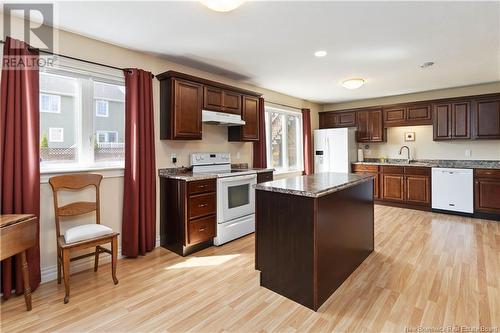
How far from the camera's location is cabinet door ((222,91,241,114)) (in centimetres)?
389

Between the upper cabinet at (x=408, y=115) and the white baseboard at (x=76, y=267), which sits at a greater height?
the upper cabinet at (x=408, y=115)

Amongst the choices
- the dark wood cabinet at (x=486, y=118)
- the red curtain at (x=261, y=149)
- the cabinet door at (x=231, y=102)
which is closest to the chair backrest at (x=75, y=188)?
the cabinet door at (x=231, y=102)

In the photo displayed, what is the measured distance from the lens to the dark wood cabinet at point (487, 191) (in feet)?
14.5

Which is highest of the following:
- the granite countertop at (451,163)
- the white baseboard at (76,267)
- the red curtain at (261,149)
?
the red curtain at (261,149)

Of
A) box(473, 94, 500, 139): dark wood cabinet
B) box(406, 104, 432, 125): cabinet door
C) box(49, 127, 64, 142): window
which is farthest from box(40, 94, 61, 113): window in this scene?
box(473, 94, 500, 139): dark wood cabinet

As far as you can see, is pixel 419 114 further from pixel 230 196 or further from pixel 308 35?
pixel 230 196

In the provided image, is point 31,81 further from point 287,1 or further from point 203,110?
point 287,1

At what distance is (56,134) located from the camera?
8.94ft

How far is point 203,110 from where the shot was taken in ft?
11.8

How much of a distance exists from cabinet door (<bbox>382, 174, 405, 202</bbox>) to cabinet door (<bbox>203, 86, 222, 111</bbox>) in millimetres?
3997

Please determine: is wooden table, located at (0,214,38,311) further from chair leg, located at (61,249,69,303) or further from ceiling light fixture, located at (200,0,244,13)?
ceiling light fixture, located at (200,0,244,13)

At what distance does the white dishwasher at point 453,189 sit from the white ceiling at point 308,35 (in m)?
1.71

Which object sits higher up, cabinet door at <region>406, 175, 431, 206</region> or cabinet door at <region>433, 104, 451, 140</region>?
cabinet door at <region>433, 104, 451, 140</region>

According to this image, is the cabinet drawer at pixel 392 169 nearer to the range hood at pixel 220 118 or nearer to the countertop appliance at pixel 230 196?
the countertop appliance at pixel 230 196
